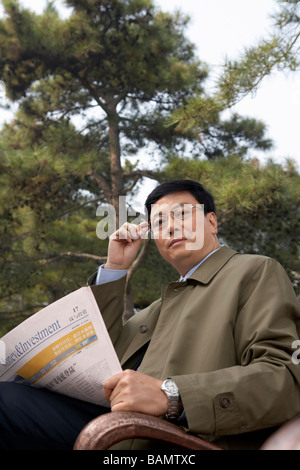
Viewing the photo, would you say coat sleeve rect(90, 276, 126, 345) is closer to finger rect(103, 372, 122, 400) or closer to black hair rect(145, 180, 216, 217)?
black hair rect(145, 180, 216, 217)

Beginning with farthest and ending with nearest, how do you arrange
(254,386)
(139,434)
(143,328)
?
1. (143,328)
2. (254,386)
3. (139,434)

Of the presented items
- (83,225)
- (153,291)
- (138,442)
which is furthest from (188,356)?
(83,225)

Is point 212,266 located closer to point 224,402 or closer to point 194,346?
point 194,346

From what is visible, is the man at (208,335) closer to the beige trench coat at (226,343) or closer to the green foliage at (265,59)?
the beige trench coat at (226,343)

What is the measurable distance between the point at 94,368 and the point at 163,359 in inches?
8.6

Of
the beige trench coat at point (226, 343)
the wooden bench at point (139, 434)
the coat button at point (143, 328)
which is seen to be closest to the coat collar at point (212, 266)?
the beige trench coat at point (226, 343)

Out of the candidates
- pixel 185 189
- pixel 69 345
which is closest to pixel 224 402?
pixel 69 345

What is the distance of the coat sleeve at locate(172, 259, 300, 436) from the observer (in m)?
1.08

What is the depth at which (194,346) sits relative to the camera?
1.33 m

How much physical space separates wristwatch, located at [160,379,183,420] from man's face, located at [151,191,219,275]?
59cm

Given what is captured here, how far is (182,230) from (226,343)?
49 cm

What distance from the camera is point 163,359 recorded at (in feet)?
4.58

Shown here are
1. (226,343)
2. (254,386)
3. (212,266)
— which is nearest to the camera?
(254,386)

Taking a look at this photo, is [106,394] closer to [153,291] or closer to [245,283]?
[245,283]
